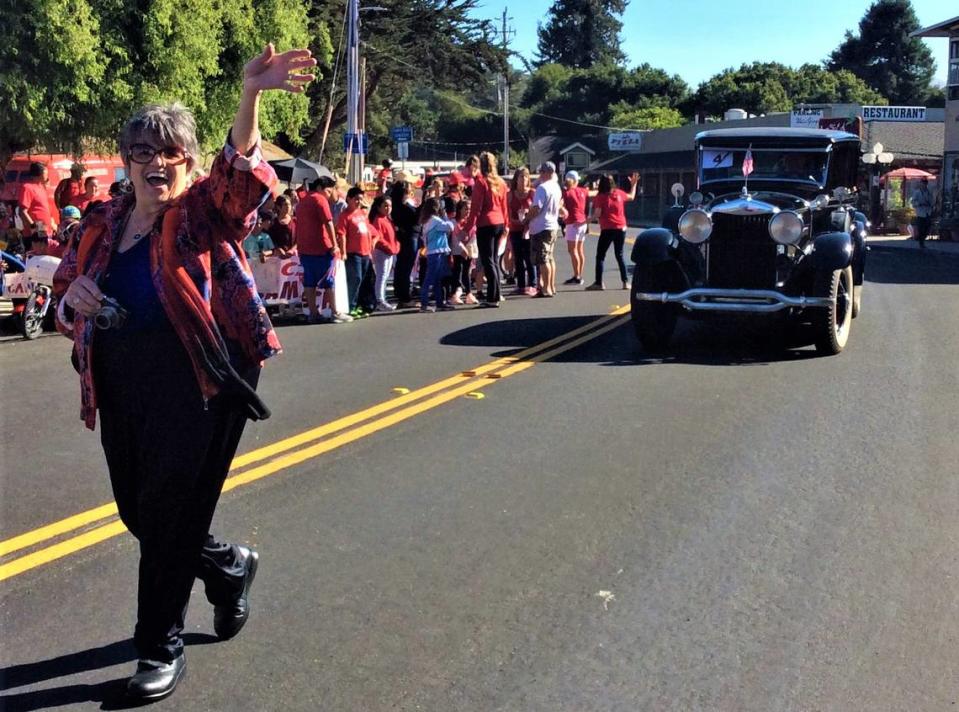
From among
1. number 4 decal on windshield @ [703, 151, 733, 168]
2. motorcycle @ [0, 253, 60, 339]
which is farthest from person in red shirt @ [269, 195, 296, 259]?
number 4 decal on windshield @ [703, 151, 733, 168]

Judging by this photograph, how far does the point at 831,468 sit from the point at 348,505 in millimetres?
2851

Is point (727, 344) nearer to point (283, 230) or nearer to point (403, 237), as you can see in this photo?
point (403, 237)

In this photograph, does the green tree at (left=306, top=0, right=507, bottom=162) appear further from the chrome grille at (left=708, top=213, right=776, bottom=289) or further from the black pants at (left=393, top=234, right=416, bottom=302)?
the chrome grille at (left=708, top=213, right=776, bottom=289)

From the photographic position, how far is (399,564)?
4797 mm

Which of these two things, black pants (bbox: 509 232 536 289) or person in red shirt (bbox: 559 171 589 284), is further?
person in red shirt (bbox: 559 171 589 284)

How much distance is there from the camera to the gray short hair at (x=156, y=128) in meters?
3.42

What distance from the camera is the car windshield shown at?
12.0 metres

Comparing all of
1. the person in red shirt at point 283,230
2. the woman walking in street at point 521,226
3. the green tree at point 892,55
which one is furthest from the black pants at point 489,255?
the green tree at point 892,55

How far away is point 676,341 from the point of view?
11.2 m

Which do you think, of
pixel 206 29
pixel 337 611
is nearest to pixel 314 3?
pixel 206 29

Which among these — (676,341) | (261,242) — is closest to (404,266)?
(261,242)

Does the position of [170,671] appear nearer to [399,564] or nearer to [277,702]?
[277,702]

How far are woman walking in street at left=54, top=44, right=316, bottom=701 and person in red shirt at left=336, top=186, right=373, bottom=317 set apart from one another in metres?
9.67

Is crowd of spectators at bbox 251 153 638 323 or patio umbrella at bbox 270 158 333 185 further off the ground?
patio umbrella at bbox 270 158 333 185
